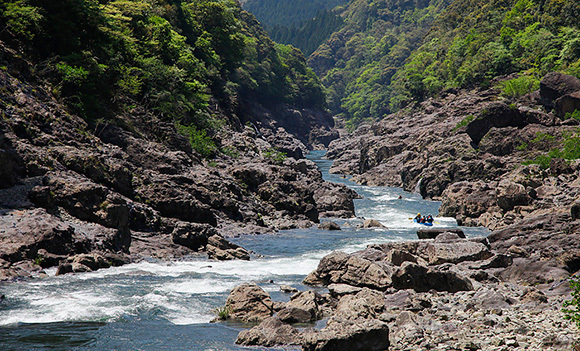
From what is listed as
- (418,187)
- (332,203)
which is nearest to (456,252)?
(332,203)

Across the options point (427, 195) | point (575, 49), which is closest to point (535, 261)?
point (427, 195)

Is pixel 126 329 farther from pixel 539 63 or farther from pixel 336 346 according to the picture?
pixel 539 63

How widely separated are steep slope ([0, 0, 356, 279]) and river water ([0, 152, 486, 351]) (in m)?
1.88

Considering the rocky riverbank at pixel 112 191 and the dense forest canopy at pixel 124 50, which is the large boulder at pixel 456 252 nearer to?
the rocky riverbank at pixel 112 191

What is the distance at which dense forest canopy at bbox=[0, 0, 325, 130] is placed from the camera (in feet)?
102

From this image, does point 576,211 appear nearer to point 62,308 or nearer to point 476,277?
point 476,277

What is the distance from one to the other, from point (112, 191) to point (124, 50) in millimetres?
18154

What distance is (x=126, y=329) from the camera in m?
13.8

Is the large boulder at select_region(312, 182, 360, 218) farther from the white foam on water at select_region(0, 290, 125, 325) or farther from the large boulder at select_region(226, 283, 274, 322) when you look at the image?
the white foam on water at select_region(0, 290, 125, 325)

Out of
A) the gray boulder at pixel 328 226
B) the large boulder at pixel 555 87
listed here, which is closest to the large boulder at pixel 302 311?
the gray boulder at pixel 328 226

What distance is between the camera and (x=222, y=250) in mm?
25797

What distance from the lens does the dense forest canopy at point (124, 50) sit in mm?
31078

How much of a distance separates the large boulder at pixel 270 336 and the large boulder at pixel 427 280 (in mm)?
6076

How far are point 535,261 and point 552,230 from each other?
16.4 ft
